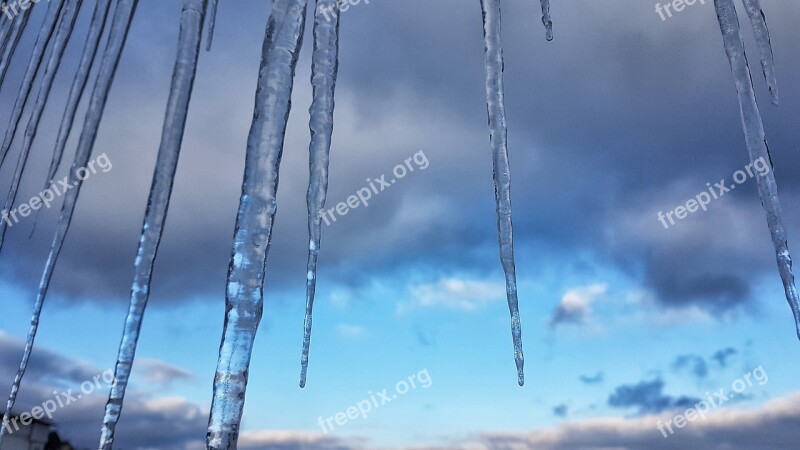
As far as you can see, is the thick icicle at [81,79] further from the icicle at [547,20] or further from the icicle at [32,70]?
the icicle at [547,20]

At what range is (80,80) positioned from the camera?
18.3ft

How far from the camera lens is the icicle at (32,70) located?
642 cm

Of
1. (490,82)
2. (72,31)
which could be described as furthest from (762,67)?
(72,31)

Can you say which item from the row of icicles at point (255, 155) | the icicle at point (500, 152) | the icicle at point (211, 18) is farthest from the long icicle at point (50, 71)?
the icicle at point (500, 152)

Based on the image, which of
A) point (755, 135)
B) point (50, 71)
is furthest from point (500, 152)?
point (50, 71)

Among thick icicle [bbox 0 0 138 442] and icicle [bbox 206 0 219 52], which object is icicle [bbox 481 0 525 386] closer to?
icicle [bbox 206 0 219 52]

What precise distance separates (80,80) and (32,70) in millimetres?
1362

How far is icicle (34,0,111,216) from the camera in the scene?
557cm

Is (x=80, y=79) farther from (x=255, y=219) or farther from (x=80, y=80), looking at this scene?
(x=255, y=219)

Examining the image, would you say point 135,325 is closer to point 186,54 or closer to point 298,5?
point 186,54

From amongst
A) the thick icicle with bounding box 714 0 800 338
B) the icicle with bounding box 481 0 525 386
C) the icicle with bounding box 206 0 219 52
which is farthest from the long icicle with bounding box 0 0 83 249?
the thick icicle with bounding box 714 0 800 338

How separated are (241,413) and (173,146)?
68.5 inches

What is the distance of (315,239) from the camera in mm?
3924

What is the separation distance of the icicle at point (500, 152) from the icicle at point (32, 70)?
15.5 feet
